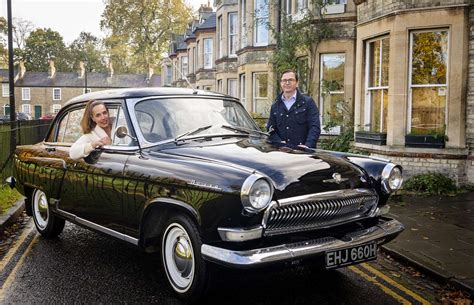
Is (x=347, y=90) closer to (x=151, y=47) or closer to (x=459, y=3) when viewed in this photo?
(x=459, y=3)

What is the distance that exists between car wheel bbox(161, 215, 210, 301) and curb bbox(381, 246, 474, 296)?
7.86 ft

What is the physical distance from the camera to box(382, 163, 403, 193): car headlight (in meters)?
4.80

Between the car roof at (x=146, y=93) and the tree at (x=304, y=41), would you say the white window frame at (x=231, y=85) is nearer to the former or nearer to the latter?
the tree at (x=304, y=41)

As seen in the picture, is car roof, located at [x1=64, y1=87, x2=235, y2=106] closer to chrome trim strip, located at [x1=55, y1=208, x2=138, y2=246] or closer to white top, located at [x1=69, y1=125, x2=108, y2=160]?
white top, located at [x1=69, y1=125, x2=108, y2=160]

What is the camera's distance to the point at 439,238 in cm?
657

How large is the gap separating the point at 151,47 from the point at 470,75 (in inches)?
2219

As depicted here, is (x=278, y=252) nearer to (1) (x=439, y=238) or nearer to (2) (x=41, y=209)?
(1) (x=439, y=238)

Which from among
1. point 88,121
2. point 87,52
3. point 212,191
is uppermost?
point 87,52

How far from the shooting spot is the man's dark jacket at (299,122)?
6730 millimetres

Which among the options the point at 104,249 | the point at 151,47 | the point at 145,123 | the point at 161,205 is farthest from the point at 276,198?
the point at 151,47

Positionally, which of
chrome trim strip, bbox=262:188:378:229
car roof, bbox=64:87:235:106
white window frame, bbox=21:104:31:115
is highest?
white window frame, bbox=21:104:31:115

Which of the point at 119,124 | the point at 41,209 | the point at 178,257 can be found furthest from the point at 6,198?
the point at 178,257

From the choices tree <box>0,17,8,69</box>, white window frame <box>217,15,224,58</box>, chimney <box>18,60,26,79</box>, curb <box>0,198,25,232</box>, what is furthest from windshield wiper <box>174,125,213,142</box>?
chimney <box>18,60,26,79</box>

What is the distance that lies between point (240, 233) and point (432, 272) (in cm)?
245
